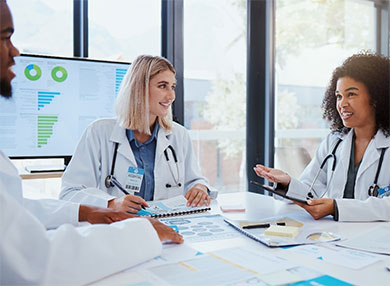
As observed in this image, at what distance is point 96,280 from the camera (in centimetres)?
81

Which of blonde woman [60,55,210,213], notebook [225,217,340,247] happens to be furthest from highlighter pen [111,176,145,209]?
notebook [225,217,340,247]

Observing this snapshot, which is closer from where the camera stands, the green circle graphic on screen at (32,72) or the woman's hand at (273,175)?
the woman's hand at (273,175)

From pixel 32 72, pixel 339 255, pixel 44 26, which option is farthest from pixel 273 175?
pixel 44 26

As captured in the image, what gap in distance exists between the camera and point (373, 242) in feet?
3.69

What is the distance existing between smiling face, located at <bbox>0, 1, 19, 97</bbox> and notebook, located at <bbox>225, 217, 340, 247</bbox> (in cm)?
83

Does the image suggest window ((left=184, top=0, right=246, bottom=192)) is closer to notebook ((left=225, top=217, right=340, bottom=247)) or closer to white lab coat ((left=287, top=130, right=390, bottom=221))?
white lab coat ((left=287, top=130, right=390, bottom=221))

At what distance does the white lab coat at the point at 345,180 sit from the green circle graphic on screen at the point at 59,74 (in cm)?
164

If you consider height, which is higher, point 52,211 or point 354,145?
point 354,145

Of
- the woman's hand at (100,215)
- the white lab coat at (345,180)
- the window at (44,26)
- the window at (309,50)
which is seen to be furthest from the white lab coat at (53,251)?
the window at (309,50)

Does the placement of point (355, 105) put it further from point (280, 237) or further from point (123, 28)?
point (123, 28)

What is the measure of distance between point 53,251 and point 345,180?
4.98ft

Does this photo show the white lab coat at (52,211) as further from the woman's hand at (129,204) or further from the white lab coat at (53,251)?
the white lab coat at (53,251)

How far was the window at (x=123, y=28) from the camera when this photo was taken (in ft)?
8.77

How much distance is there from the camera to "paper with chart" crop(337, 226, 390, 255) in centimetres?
106
